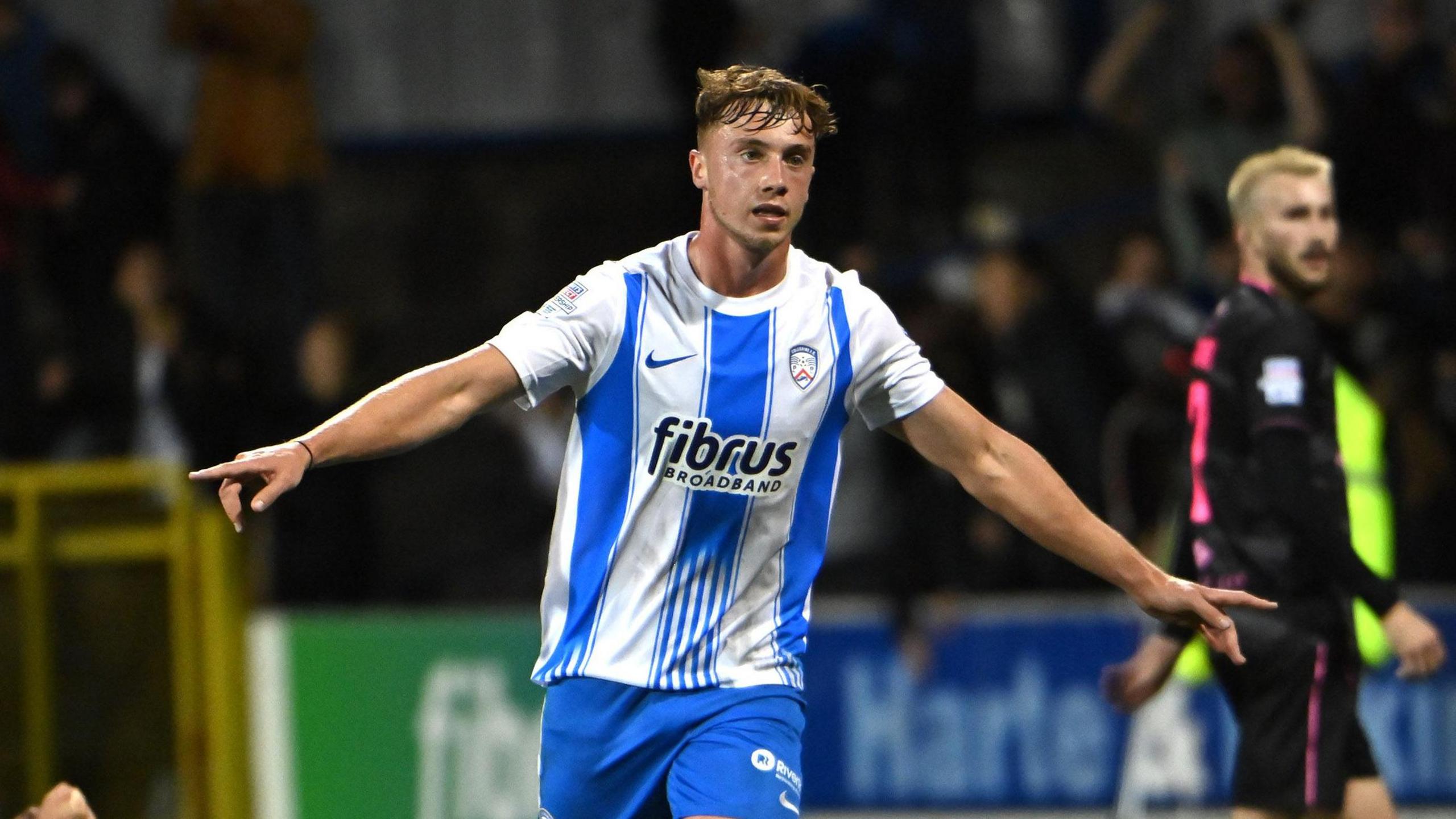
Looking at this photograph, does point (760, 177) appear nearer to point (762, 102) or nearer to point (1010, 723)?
point (762, 102)

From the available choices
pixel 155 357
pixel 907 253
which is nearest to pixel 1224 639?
pixel 907 253

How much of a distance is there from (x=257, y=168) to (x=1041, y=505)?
7.41 metres

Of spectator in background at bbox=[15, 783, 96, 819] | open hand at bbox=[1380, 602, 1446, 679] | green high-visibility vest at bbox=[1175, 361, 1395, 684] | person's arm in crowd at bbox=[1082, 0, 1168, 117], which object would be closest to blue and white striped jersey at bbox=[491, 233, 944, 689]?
spectator in background at bbox=[15, 783, 96, 819]

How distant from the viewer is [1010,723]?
9469 millimetres

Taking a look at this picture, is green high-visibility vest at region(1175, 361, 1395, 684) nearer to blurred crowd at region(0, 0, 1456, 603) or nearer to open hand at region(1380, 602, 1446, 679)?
open hand at region(1380, 602, 1446, 679)

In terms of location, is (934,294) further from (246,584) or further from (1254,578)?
(1254,578)

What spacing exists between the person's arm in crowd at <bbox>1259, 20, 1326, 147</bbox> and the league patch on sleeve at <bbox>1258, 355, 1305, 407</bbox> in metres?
4.26

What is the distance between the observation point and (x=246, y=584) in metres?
9.64

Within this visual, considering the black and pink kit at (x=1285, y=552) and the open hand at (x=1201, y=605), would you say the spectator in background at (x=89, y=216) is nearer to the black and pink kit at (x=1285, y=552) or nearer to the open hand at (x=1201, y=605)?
the black and pink kit at (x=1285, y=552)

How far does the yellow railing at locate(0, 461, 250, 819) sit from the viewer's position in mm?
9273

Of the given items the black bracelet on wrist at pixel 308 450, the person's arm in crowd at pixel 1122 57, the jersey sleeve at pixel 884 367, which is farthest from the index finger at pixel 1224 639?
the person's arm in crowd at pixel 1122 57

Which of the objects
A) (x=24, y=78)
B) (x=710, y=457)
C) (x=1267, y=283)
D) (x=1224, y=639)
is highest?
(x=24, y=78)

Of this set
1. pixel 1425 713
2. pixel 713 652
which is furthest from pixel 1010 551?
pixel 713 652

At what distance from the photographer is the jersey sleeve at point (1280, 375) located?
5.85 metres
